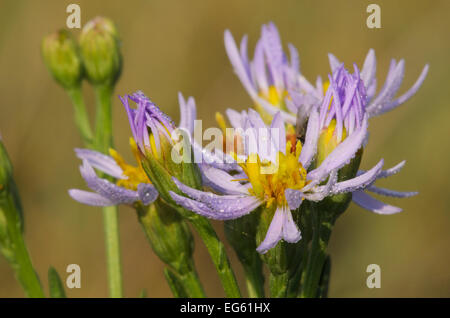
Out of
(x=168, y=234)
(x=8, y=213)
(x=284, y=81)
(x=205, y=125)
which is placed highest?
(x=205, y=125)

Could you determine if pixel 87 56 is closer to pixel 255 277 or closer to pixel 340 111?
pixel 255 277

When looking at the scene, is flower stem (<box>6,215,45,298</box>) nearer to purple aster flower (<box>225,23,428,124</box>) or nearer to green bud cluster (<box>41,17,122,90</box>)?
green bud cluster (<box>41,17,122,90</box>)

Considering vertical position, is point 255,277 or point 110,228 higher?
point 110,228

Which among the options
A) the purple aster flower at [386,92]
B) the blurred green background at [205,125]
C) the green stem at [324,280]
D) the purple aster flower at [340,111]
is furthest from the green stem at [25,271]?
the blurred green background at [205,125]

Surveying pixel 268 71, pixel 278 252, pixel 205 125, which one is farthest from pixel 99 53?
pixel 205 125

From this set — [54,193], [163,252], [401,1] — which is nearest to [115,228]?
[163,252]
